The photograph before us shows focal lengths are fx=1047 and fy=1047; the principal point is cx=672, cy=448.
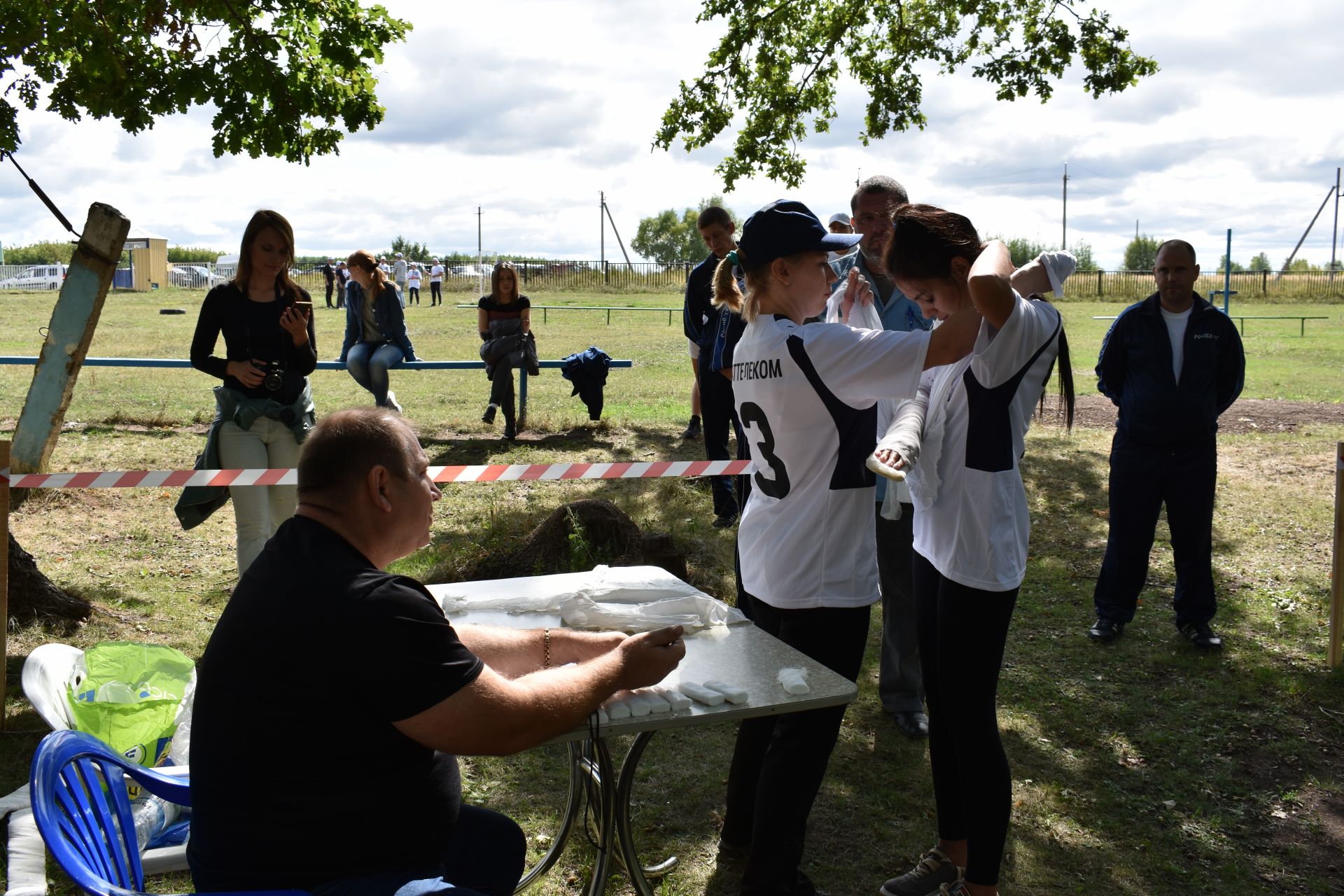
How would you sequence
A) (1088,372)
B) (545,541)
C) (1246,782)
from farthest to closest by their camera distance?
(1088,372), (545,541), (1246,782)

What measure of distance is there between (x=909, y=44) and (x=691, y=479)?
6270mm

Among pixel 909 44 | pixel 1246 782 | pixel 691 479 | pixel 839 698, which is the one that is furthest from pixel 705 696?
pixel 909 44

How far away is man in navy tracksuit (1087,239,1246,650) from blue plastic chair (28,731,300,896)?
481 centimetres

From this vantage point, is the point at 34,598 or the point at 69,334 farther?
the point at 69,334

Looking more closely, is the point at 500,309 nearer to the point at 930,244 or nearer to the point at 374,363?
the point at 374,363

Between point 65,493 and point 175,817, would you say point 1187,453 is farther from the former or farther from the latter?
point 65,493

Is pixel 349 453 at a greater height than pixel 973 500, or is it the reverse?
pixel 349 453

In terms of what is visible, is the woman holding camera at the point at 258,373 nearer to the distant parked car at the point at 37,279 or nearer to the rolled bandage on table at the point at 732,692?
the rolled bandage on table at the point at 732,692

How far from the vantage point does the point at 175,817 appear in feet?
11.2

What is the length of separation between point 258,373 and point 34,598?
1757 millimetres

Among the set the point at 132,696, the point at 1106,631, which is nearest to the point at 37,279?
the point at 132,696

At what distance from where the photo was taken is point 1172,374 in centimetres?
546

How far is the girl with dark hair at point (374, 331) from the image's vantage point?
32.9 feet

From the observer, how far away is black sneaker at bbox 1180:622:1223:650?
5484mm
